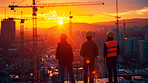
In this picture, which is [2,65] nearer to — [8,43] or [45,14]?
[8,43]

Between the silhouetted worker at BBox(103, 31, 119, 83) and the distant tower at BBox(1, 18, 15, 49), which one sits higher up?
the distant tower at BBox(1, 18, 15, 49)

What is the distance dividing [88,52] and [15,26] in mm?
27564

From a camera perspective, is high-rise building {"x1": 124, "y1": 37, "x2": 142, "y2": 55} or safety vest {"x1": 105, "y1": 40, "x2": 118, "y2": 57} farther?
high-rise building {"x1": 124, "y1": 37, "x2": 142, "y2": 55}

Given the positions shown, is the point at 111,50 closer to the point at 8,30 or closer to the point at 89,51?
the point at 89,51

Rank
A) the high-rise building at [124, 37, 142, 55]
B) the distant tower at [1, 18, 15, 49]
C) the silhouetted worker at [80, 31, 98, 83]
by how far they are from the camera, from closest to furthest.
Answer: the silhouetted worker at [80, 31, 98, 83] < the distant tower at [1, 18, 15, 49] < the high-rise building at [124, 37, 142, 55]

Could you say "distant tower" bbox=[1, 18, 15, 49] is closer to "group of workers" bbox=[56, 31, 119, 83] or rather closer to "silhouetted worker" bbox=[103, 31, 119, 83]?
"group of workers" bbox=[56, 31, 119, 83]

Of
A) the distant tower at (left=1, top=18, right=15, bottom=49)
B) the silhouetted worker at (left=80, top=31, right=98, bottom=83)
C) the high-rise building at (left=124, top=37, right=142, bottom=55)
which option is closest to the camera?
the silhouetted worker at (left=80, top=31, right=98, bottom=83)

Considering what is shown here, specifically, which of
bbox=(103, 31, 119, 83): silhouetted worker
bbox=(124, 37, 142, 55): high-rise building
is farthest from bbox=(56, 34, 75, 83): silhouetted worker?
bbox=(124, 37, 142, 55): high-rise building

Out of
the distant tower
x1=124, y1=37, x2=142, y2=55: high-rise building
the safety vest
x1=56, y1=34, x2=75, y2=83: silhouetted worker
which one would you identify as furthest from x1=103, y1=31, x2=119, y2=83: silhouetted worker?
the distant tower

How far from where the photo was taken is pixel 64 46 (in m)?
3.12

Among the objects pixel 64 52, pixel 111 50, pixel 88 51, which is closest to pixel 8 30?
pixel 64 52

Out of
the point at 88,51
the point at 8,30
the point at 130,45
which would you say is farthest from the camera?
the point at 8,30

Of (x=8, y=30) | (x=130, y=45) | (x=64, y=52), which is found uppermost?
(x=8, y=30)

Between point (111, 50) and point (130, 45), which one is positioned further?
point (130, 45)
